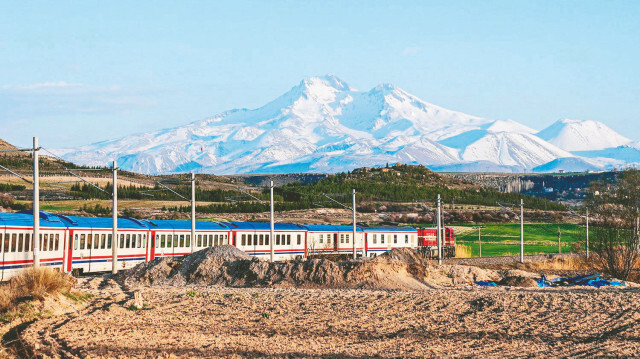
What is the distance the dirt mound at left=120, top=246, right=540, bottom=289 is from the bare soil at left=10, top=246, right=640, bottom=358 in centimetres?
10

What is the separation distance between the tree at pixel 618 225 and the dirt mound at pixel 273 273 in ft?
48.9

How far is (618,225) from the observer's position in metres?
50.0

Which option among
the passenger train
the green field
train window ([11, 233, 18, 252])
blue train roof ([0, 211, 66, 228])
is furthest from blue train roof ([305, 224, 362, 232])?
train window ([11, 233, 18, 252])

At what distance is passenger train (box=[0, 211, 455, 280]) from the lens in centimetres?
3534

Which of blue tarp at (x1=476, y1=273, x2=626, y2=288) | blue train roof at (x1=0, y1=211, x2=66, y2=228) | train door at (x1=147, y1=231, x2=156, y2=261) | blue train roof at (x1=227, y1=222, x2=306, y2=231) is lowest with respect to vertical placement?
blue tarp at (x1=476, y1=273, x2=626, y2=288)

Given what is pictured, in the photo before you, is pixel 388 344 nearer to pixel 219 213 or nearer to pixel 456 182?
pixel 219 213

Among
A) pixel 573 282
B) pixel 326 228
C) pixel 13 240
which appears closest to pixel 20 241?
pixel 13 240

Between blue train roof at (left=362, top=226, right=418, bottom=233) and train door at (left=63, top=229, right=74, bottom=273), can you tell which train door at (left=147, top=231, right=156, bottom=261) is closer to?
train door at (left=63, top=229, right=74, bottom=273)

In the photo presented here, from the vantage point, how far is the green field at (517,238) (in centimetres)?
8575

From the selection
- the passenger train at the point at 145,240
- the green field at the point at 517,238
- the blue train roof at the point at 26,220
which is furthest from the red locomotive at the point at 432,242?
the blue train roof at the point at 26,220

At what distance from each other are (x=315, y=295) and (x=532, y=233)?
88165 mm

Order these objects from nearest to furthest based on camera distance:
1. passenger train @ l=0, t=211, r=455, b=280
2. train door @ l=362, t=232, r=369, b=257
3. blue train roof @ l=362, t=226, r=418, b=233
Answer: passenger train @ l=0, t=211, r=455, b=280
train door @ l=362, t=232, r=369, b=257
blue train roof @ l=362, t=226, r=418, b=233

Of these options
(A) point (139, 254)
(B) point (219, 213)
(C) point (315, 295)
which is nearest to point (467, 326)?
(C) point (315, 295)

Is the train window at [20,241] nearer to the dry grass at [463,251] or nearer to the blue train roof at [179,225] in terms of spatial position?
the blue train roof at [179,225]
